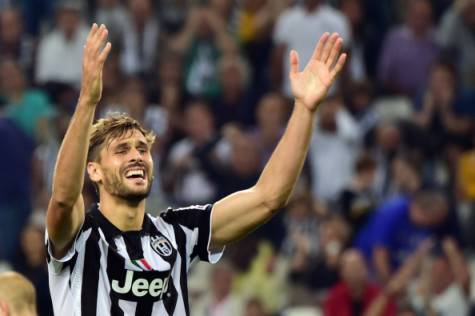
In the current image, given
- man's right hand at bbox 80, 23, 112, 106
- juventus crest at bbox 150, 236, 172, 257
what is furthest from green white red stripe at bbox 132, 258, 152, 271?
man's right hand at bbox 80, 23, 112, 106

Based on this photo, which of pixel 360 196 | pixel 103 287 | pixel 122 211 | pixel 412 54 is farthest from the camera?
pixel 412 54

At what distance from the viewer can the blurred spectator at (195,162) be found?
1334 cm

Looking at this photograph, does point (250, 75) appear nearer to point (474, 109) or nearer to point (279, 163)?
point (474, 109)

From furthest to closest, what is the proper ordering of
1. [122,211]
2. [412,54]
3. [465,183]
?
[412,54] → [465,183] → [122,211]

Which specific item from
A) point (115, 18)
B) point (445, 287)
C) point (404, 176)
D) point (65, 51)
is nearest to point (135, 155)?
point (445, 287)

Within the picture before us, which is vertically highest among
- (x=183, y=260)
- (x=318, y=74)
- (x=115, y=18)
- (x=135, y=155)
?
(x=318, y=74)

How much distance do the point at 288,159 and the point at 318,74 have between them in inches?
15.0

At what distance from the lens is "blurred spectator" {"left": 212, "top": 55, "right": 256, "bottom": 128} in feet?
46.4

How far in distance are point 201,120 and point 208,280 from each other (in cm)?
178

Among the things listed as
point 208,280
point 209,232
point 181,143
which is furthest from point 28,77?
point 209,232

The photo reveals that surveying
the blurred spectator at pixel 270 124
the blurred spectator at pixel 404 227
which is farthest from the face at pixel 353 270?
the blurred spectator at pixel 270 124

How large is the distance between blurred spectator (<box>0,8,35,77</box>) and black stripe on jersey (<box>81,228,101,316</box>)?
9509 millimetres

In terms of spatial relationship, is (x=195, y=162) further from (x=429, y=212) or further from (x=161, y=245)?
(x=161, y=245)

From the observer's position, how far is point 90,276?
596 cm
